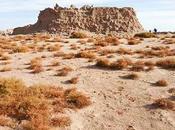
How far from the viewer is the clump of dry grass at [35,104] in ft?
64.0

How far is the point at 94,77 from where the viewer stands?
86.3 ft

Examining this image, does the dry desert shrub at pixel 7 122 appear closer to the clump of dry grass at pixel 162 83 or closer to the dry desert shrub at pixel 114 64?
the clump of dry grass at pixel 162 83

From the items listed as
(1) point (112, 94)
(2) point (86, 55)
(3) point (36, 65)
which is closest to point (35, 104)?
(1) point (112, 94)

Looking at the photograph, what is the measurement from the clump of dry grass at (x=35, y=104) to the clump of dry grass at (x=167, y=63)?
7.89 m

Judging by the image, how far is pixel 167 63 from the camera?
94.4 ft

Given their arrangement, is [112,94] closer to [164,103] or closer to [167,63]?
[164,103]

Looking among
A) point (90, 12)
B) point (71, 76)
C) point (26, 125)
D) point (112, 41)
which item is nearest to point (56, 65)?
point (71, 76)

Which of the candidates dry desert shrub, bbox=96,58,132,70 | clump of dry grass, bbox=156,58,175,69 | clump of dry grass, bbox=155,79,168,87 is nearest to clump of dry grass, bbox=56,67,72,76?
dry desert shrub, bbox=96,58,132,70

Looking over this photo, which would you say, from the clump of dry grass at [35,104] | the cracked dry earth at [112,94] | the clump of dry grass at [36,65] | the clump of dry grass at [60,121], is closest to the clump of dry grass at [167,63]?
the cracked dry earth at [112,94]

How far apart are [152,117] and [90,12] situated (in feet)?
232

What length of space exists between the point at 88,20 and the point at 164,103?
67.6 meters

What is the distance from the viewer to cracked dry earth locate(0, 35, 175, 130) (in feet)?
66.7

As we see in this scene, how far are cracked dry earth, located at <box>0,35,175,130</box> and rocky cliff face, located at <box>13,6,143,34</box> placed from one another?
5648cm

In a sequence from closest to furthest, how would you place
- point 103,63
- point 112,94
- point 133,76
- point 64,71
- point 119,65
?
point 112,94 → point 133,76 → point 64,71 → point 119,65 → point 103,63
